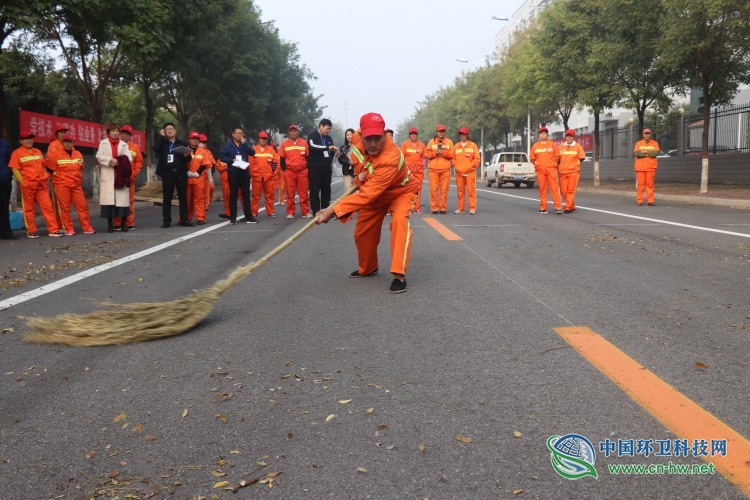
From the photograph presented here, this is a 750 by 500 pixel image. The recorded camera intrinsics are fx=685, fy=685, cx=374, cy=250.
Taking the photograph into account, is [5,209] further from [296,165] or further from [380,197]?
[380,197]

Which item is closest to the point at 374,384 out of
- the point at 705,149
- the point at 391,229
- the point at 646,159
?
the point at 391,229

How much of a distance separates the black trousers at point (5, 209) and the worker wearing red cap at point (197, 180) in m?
3.34

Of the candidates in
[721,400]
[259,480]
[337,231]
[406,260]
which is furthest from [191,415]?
[337,231]

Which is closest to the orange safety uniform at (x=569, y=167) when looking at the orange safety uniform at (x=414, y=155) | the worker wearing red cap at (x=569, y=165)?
the worker wearing red cap at (x=569, y=165)

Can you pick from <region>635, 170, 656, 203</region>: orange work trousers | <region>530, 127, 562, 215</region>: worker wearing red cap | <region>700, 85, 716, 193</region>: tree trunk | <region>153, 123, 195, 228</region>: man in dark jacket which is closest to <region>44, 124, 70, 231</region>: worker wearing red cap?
<region>153, 123, 195, 228</region>: man in dark jacket

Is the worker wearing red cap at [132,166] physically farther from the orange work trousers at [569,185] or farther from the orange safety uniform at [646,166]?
the orange safety uniform at [646,166]

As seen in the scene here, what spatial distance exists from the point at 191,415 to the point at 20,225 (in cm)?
1177

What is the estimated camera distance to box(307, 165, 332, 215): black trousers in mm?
14188

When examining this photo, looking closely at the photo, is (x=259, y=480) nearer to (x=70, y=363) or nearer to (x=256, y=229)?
(x=70, y=363)

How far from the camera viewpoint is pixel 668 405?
3.22 m

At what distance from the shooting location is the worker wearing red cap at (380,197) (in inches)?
247

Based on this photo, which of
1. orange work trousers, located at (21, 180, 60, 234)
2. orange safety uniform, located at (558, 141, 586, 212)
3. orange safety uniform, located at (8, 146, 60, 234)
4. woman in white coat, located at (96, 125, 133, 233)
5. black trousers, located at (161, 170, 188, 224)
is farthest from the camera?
orange safety uniform, located at (558, 141, 586, 212)

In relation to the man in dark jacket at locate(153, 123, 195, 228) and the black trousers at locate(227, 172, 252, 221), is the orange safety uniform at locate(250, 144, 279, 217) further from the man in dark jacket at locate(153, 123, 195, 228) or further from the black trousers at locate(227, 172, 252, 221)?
the man in dark jacket at locate(153, 123, 195, 228)

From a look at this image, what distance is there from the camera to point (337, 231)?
12.1 metres
